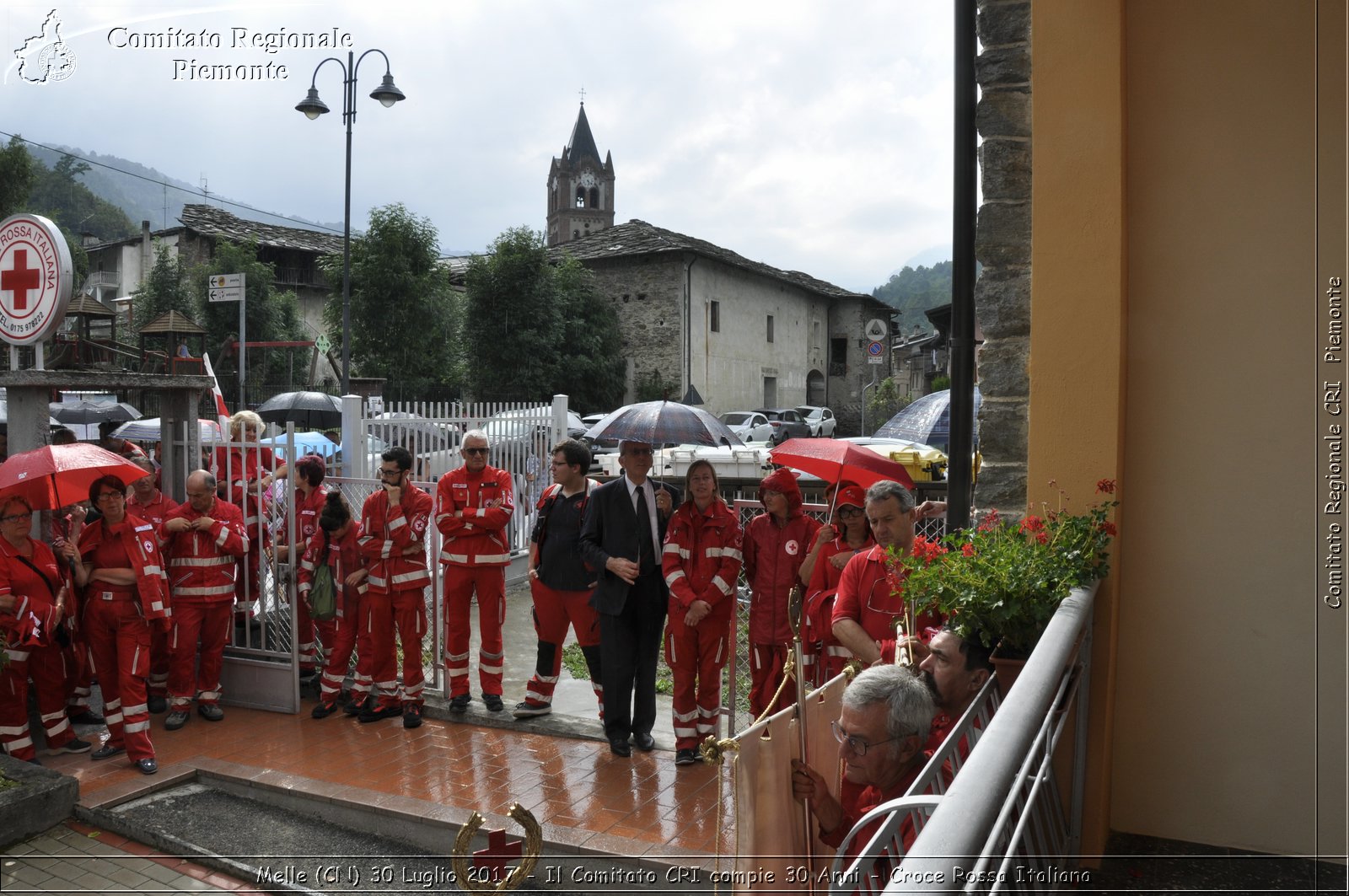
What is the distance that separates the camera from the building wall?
3.39 meters

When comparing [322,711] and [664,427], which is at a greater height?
[664,427]

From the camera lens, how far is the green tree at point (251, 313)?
3628 centimetres

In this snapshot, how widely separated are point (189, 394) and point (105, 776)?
3058 millimetres

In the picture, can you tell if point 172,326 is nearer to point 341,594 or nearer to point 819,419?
point 341,594

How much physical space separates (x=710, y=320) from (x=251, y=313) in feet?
58.4

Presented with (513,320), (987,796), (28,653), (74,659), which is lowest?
(74,659)

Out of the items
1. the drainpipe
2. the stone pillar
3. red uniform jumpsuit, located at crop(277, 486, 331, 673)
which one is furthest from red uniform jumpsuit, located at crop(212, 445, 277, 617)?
the stone pillar

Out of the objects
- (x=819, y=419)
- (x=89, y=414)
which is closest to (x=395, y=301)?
(x=89, y=414)

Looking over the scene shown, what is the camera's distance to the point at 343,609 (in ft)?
24.6

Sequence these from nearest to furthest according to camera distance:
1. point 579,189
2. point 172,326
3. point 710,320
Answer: point 172,326 → point 710,320 → point 579,189

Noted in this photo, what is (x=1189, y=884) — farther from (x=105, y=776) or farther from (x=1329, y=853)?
(x=105, y=776)

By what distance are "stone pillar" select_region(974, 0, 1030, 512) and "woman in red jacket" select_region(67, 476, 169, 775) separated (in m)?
5.42

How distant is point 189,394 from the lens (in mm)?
7941

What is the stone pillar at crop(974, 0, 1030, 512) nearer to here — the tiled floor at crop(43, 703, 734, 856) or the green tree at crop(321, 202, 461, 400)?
the tiled floor at crop(43, 703, 734, 856)
